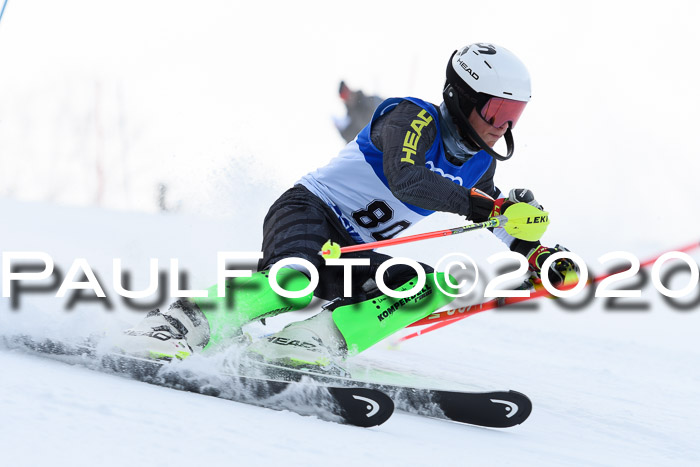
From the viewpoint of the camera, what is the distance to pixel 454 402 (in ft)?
7.83

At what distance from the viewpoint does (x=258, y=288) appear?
96.9 inches

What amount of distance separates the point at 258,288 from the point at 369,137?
2.37ft

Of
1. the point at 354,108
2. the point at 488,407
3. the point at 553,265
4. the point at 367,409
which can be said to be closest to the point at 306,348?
the point at 367,409

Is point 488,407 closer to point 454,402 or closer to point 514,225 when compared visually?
point 454,402

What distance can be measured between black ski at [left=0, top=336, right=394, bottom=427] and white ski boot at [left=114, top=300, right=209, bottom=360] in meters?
0.05

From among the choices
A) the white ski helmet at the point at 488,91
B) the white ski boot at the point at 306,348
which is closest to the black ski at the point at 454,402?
the white ski boot at the point at 306,348

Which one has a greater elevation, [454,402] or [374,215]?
[374,215]

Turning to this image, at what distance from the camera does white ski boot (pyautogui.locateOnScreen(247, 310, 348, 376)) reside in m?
2.40

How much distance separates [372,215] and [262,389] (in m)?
0.93

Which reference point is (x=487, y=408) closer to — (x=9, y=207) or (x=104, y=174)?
(x=9, y=207)

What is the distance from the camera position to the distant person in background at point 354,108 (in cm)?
959

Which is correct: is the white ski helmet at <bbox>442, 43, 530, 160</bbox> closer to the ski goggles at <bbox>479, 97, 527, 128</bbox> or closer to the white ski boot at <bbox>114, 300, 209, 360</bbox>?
the ski goggles at <bbox>479, 97, 527, 128</bbox>

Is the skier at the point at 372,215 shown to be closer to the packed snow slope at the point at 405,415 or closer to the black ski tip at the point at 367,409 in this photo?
the packed snow slope at the point at 405,415

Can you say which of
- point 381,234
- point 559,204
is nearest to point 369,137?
point 381,234
